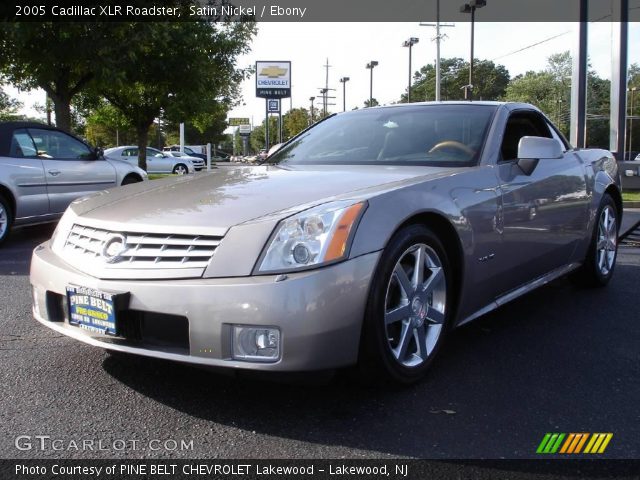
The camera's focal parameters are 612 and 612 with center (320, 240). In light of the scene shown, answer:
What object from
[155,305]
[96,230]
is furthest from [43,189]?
[155,305]

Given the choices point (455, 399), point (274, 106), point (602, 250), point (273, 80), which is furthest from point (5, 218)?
point (274, 106)

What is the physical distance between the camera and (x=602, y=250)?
4.86m

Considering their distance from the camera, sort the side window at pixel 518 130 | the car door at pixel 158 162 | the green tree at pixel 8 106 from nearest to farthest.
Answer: the side window at pixel 518 130 < the car door at pixel 158 162 < the green tree at pixel 8 106

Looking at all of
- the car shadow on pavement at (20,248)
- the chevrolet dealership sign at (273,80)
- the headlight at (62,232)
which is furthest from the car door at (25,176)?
the chevrolet dealership sign at (273,80)

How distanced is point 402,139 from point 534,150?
2.55 ft

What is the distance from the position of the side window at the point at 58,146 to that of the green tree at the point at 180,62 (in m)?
3.19

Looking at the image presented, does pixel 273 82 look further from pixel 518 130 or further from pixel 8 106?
pixel 518 130

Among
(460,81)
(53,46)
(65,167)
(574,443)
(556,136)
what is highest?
(460,81)

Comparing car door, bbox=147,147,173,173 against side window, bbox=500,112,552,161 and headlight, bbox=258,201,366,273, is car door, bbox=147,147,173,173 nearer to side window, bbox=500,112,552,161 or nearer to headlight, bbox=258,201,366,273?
side window, bbox=500,112,552,161

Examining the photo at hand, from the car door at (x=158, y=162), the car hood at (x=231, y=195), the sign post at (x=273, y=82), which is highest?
the sign post at (x=273, y=82)

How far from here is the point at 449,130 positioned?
147 inches

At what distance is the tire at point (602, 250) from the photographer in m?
4.67

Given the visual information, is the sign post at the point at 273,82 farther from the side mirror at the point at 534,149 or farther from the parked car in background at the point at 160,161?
the side mirror at the point at 534,149

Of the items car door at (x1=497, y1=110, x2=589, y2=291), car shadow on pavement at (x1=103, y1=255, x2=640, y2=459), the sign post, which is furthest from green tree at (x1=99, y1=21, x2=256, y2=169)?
→ the sign post
